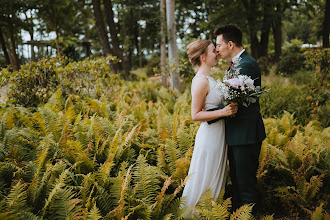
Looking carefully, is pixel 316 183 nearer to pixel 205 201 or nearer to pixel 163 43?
pixel 205 201

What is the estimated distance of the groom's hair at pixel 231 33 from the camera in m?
3.13

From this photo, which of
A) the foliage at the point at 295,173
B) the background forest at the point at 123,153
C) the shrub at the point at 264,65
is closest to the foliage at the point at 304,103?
the background forest at the point at 123,153

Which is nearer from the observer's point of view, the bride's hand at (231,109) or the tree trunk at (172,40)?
the bride's hand at (231,109)

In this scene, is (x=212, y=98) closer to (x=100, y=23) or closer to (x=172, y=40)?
(x=172, y=40)

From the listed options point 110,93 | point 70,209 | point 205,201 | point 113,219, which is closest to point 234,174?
point 205,201

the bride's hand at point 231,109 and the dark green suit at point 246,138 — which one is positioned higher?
the bride's hand at point 231,109

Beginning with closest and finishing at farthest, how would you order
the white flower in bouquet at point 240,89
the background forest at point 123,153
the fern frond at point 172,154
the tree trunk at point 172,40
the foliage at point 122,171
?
1. the white flower in bouquet at point 240,89
2. the foliage at point 122,171
3. the background forest at point 123,153
4. the fern frond at point 172,154
5. the tree trunk at point 172,40

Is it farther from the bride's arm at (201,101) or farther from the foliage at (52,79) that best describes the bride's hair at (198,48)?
the foliage at (52,79)

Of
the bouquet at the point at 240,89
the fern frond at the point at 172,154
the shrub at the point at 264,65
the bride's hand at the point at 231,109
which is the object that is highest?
the bouquet at the point at 240,89

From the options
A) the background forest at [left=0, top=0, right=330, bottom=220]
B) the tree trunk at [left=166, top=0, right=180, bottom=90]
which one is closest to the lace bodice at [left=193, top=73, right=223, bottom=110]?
the background forest at [left=0, top=0, right=330, bottom=220]

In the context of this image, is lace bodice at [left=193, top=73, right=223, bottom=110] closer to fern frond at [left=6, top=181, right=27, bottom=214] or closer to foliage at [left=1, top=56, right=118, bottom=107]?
fern frond at [left=6, top=181, right=27, bottom=214]

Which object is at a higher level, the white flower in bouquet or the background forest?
the white flower in bouquet

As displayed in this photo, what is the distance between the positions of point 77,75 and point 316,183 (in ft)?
22.5

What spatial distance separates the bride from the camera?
121 inches
